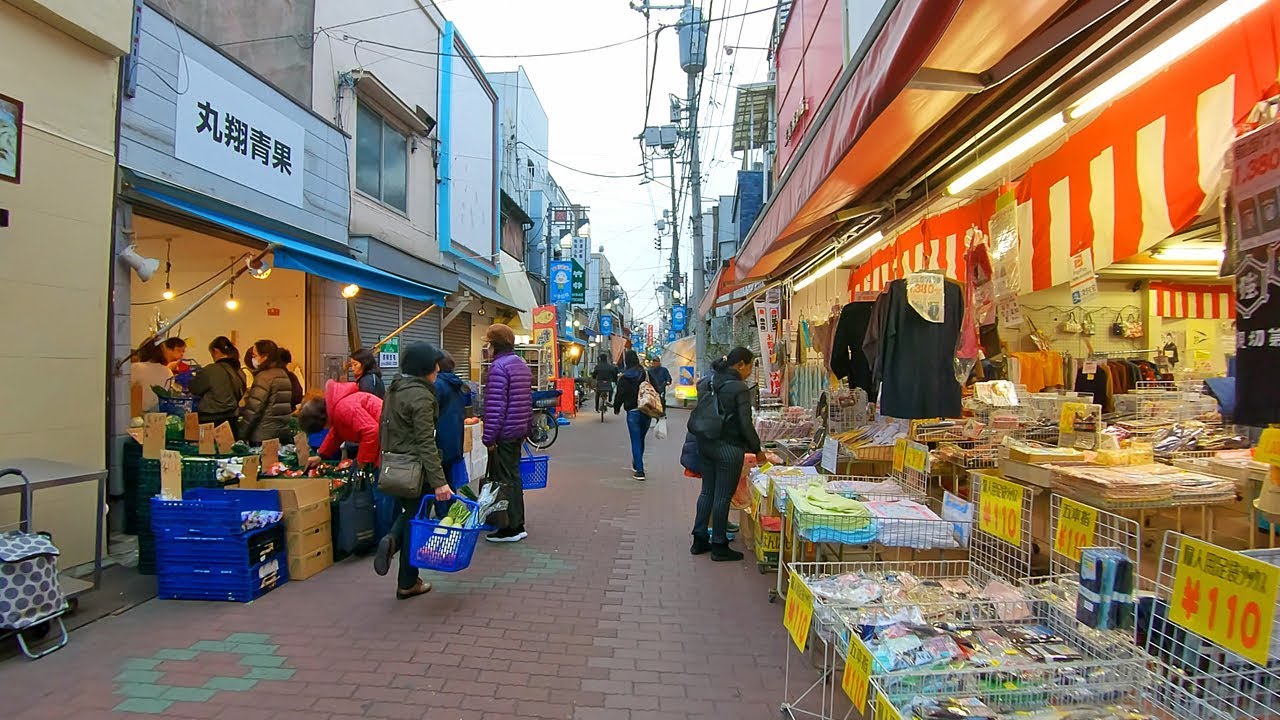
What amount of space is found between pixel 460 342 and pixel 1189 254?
13295 mm

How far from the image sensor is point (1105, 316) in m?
8.17

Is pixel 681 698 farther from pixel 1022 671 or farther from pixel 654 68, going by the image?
pixel 654 68

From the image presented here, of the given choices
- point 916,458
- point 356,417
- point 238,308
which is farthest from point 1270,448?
point 238,308

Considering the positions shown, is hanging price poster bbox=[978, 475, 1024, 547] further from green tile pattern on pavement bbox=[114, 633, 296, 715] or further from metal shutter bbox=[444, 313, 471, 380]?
metal shutter bbox=[444, 313, 471, 380]

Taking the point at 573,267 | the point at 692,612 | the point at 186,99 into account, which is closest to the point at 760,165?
the point at 573,267

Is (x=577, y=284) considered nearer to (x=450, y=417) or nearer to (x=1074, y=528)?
(x=450, y=417)

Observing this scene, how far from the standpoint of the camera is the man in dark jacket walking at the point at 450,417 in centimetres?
518

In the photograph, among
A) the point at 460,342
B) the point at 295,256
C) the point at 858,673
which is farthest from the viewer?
the point at 460,342

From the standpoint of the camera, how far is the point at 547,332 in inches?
739

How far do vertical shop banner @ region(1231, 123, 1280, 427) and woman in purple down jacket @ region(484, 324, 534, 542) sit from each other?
4519 mm

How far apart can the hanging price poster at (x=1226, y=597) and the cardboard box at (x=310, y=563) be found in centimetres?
521

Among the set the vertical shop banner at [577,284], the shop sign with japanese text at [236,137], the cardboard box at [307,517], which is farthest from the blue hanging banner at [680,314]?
the cardboard box at [307,517]

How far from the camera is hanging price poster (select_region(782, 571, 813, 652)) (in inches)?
98.6

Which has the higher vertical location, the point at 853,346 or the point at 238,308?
the point at 238,308
